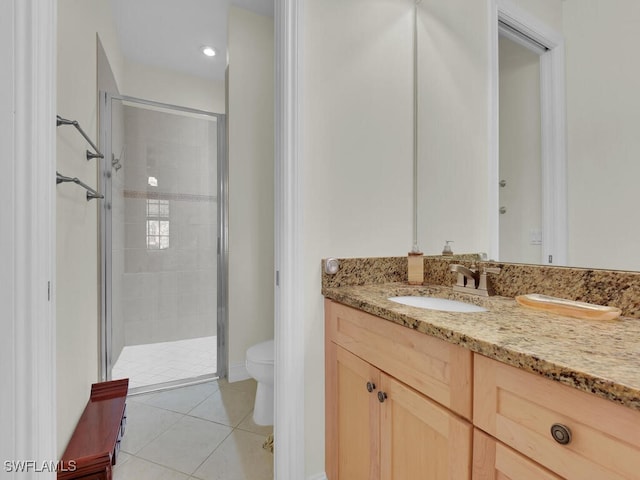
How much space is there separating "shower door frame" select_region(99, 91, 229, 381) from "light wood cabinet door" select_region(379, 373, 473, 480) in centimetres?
176

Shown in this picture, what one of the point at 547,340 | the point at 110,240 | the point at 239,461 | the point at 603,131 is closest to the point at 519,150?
the point at 603,131

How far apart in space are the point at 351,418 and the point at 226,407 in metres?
1.22

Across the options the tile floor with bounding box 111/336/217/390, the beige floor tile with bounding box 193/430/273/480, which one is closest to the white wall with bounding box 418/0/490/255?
the beige floor tile with bounding box 193/430/273/480

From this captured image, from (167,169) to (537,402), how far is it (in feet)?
9.59

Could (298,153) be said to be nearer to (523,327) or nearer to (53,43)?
(53,43)

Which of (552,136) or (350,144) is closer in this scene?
(552,136)

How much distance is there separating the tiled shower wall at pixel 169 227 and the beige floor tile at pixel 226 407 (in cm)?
68

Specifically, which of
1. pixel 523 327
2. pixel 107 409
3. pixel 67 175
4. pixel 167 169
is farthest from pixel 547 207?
pixel 167 169

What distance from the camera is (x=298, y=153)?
1177 mm

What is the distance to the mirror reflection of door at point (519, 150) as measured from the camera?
103 centimetres

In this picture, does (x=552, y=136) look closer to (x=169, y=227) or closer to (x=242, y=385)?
(x=242, y=385)

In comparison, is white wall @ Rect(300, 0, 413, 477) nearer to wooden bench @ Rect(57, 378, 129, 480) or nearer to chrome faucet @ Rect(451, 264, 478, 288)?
chrome faucet @ Rect(451, 264, 478, 288)

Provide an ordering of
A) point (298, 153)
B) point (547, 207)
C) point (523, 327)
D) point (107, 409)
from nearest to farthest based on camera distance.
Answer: point (523, 327) < point (547, 207) < point (298, 153) < point (107, 409)

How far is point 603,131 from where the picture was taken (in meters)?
0.83
